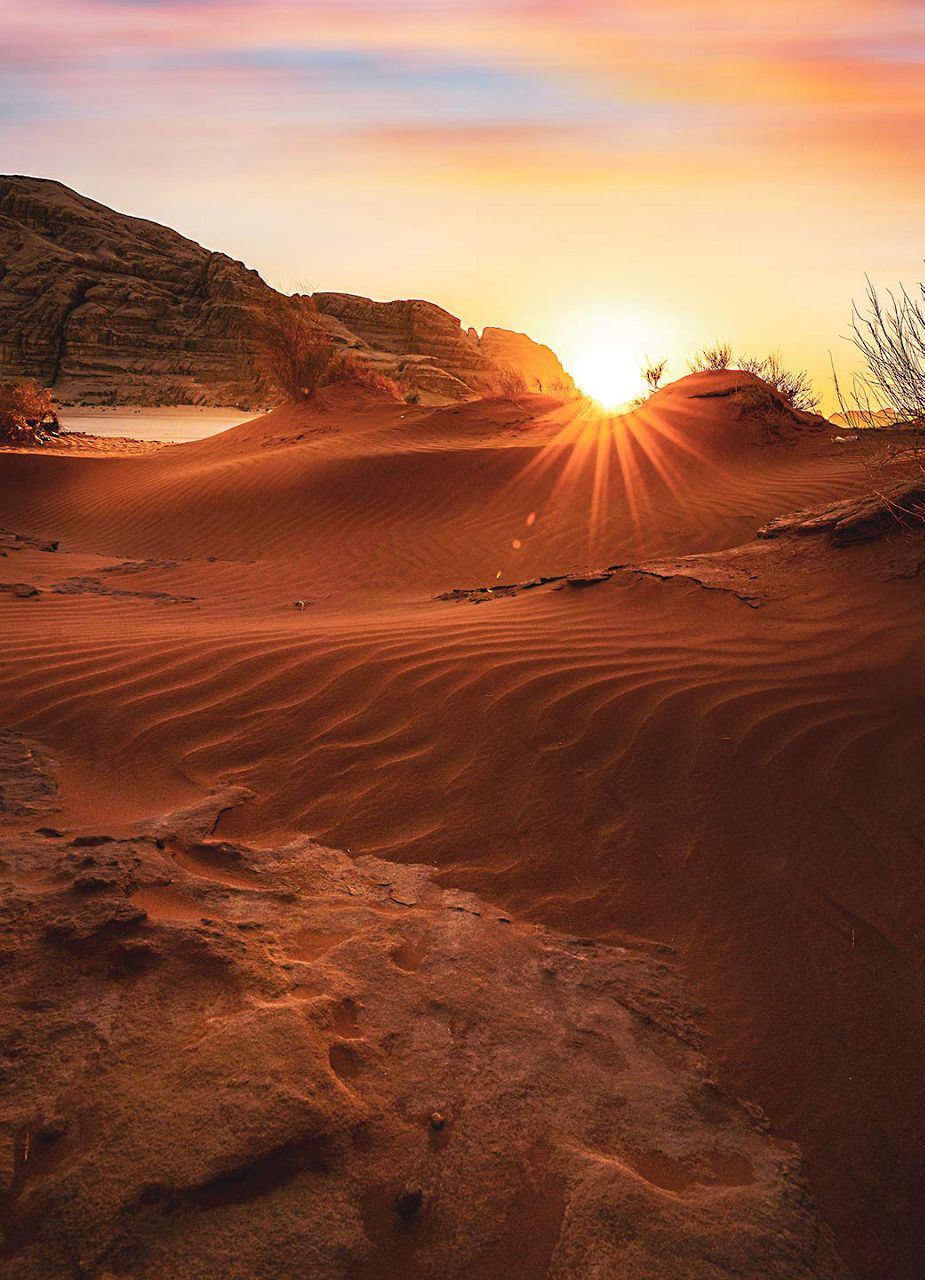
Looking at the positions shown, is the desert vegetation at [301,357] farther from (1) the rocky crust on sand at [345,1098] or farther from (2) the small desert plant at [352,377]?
(1) the rocky crust on sand at [345,1098]

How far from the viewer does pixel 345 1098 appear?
1.53 metres

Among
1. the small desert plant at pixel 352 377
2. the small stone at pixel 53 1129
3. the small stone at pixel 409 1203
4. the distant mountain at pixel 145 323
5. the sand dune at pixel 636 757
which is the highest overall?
the distant mountain at pixel 145 323

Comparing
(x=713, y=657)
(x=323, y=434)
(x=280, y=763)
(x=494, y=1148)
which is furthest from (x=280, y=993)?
(x=323, y=434)

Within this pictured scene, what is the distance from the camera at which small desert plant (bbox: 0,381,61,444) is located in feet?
51.2

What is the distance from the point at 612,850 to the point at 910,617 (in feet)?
7.43

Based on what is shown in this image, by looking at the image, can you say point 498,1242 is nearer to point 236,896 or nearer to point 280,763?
point 236,896

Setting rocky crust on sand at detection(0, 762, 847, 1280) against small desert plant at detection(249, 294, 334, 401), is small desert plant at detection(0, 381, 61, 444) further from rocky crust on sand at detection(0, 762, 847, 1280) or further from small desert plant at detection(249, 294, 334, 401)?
rocky crust on sand at detection(0, 762, 847, 1280)

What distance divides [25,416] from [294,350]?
6.37 meters

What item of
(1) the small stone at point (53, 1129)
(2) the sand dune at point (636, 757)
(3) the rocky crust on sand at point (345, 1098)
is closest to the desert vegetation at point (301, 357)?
(2) the sand dune at point (636, 757)

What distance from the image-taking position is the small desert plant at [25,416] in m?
15.6

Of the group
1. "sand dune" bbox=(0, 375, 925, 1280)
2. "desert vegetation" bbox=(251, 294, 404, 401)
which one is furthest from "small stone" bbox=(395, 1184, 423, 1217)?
"desert vegetation" bbox=(251, 294, 404, 401)

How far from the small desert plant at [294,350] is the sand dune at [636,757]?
42.6ft

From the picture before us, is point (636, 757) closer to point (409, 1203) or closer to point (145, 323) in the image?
point (409, 1203)

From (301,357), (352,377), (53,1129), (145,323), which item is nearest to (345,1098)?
(53,1129)
